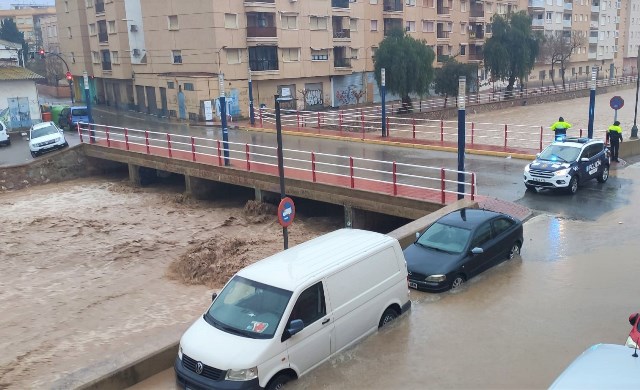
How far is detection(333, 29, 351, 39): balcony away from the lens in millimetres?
53081

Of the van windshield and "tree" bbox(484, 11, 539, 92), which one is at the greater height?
"tree" bbox(484, 11, 539, 92)

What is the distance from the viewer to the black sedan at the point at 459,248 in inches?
461

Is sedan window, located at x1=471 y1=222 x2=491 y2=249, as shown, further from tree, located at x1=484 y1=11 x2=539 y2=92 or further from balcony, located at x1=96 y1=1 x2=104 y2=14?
balcony, located at x1=96 y1=1 x2=104 y2=14

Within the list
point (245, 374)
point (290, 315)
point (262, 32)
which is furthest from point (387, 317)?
point (262, 32)

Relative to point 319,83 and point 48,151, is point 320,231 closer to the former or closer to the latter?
point 48,151

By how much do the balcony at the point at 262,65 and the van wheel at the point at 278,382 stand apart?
3989cm

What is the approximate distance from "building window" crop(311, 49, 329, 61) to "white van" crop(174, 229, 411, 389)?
4241cm

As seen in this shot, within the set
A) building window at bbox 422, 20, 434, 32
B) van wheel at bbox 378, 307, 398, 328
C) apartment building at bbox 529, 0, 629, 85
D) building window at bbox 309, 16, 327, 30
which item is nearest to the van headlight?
van wheel at bbox 378, 307, 398, 328

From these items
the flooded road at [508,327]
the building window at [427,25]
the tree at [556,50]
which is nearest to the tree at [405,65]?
the building window at [427,25]

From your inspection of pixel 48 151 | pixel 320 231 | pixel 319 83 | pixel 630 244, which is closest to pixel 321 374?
pixel 630 244

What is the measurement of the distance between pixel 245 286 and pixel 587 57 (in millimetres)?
95046

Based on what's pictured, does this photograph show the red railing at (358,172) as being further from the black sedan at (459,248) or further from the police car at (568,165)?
the black sedan at (459,248)

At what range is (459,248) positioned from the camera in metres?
12.2

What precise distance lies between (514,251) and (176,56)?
3882cm
